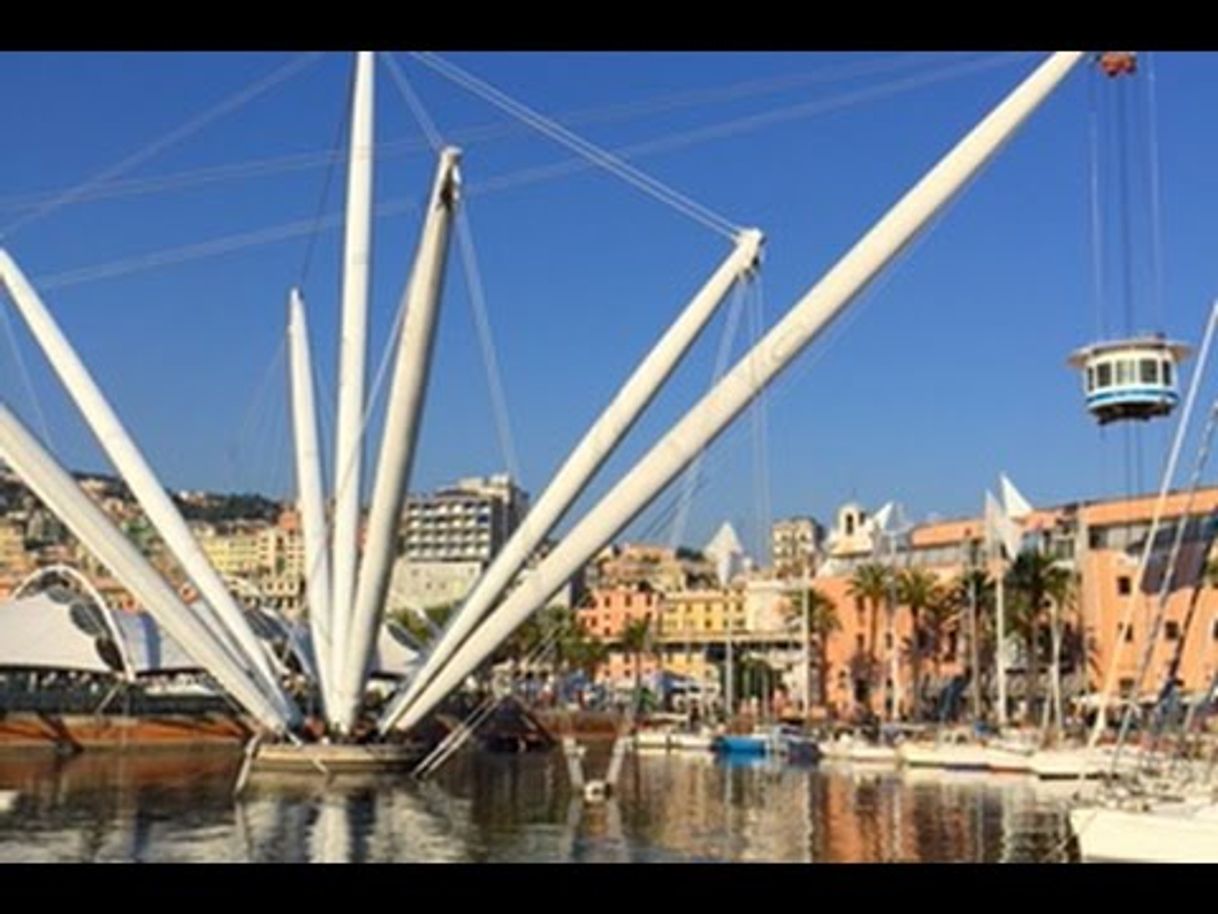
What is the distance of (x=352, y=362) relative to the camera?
4131 centimetres

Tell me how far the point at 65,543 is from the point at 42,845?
16121 cm

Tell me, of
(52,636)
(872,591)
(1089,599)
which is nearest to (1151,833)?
(1089,599)

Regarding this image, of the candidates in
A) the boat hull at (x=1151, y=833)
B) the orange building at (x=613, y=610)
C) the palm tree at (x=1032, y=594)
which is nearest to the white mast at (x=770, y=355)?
the boat hull at (x=1151, y=833)

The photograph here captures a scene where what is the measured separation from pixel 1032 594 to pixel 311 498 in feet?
105

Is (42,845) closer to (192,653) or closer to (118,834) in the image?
(118,834)

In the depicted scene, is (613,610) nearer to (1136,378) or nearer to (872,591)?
(872,591)

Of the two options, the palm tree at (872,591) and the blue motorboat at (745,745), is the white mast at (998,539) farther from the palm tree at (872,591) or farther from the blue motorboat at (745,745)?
the blue motorboat at (745,745)

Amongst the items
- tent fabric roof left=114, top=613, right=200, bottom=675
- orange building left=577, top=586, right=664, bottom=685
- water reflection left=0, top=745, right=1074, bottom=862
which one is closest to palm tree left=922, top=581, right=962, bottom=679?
water reflection left=0, top=745, right=1074, bottom=862

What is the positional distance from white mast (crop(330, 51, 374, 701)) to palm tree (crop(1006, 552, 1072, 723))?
32.9 metres

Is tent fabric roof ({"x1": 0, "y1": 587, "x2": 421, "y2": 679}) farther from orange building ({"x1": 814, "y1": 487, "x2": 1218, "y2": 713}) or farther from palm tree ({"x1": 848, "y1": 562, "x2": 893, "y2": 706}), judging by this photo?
orange building ({"x1": 814, "y1": 487, "x2": 1218, "y2": 713})

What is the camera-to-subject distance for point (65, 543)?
175750 mm
